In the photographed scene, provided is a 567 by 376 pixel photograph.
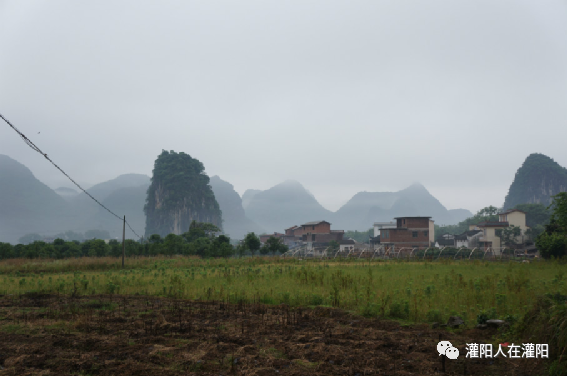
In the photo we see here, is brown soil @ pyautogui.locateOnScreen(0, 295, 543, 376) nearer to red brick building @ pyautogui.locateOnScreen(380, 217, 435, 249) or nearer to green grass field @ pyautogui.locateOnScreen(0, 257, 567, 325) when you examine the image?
green grass field @ pyautogui.locateOnScreen(0, 257, 567, 325)

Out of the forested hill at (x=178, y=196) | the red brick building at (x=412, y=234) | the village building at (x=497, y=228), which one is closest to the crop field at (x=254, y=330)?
the red brick building at (x=412, y=234)

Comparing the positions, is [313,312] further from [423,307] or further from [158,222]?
[158,222]

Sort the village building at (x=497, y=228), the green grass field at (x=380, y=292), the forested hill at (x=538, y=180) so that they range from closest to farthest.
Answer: the green grass field at (x=380, y=292), the village building at (x=497, y=228), the forested hill at (x=538, y=180)

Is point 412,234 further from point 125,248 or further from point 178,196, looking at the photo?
point 178,196

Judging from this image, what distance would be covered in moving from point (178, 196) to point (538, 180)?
139 m

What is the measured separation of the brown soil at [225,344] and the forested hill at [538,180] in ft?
510

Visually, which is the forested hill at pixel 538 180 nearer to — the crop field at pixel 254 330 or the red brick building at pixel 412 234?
the red brick building at pixel 412 234

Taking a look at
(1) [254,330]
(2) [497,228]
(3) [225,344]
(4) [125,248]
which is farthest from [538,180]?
(3) [225,344]

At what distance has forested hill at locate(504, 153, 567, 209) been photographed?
13712 cm

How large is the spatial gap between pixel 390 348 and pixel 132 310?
7823 mm

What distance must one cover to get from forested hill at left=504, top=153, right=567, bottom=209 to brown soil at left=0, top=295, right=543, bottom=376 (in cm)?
15547

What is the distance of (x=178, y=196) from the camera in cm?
13225

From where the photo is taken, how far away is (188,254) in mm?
43312

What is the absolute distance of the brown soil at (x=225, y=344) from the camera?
574 centimetres
